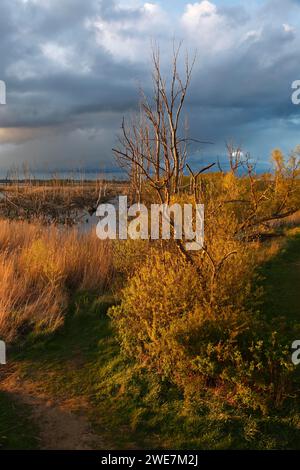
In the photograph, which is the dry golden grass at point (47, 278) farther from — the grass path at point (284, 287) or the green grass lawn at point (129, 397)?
the grass path at point (284, 287)

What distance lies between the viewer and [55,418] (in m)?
4.51

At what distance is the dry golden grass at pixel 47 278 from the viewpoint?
6.80m

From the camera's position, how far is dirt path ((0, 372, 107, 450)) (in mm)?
4062

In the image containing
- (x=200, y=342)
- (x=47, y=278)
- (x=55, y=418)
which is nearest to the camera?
(x=55, y=418)

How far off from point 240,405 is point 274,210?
12410 mm

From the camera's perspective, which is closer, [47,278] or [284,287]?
[284,287]

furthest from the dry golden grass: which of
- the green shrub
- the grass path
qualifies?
the grass path

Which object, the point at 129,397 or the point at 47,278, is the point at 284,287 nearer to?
the point at 129,397

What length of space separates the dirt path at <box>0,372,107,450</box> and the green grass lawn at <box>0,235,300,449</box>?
11 cm

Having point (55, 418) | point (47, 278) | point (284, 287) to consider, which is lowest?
point (55, 418)

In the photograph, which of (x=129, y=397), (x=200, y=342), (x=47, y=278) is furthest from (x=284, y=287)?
(x=47, y=278)

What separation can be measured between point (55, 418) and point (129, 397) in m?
0.78

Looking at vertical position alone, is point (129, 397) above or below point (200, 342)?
below
